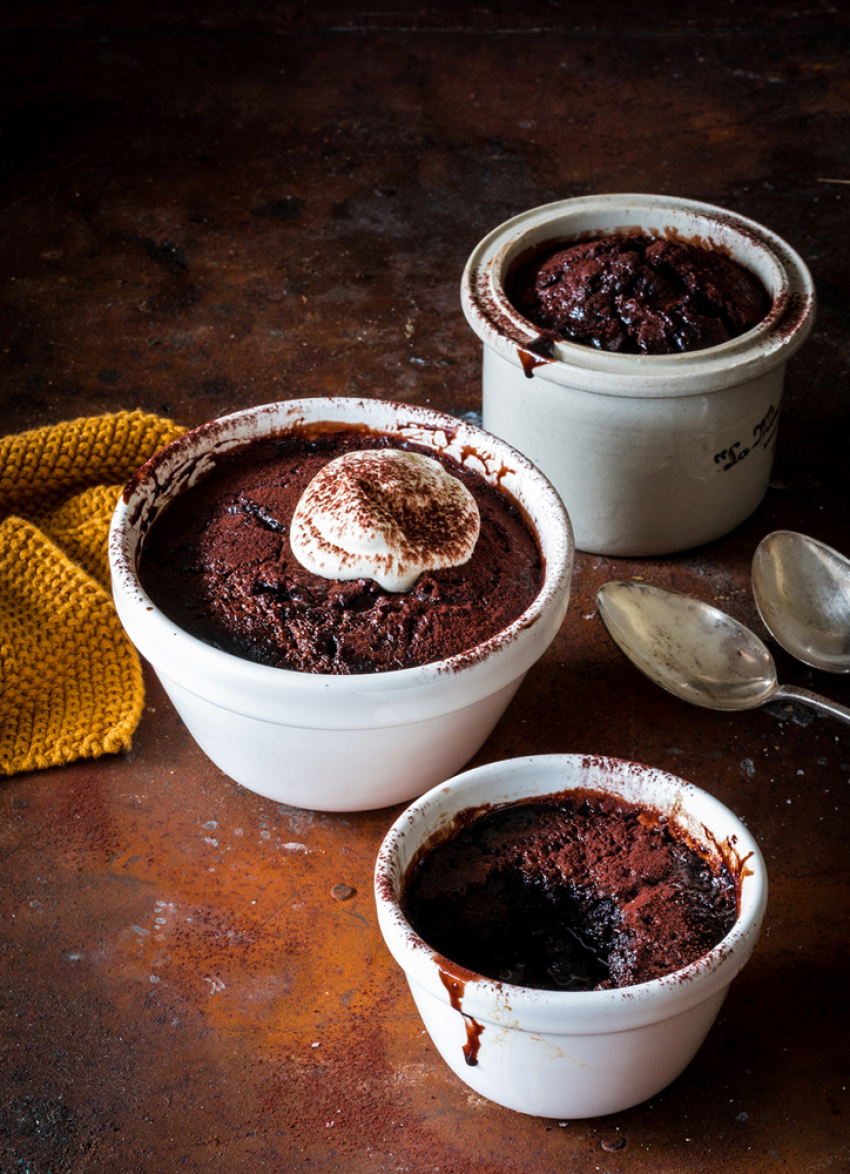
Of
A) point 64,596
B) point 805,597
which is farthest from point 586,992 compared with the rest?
point 64,596

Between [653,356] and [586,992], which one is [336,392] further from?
[586,992]

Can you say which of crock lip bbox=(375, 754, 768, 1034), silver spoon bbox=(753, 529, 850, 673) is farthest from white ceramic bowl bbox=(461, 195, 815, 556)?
crock lip bbox=(375, 754, 768, 1034)

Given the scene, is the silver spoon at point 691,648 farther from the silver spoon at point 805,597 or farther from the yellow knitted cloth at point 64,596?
the yellow knitted cloth at point 64,596

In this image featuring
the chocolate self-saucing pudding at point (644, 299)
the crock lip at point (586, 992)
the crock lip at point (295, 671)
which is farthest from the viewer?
the chocolate self-saucing pudding at point (644, 299)

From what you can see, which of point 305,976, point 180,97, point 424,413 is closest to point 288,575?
point 424,413

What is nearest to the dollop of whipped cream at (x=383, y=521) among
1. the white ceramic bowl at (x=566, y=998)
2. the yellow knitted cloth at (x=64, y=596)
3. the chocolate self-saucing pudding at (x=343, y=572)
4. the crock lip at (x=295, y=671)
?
the chocolate self-saucing pudding at (x=343, y=572)

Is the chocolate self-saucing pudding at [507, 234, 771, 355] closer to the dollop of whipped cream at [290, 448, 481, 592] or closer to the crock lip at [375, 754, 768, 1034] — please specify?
the dollop of whipped cream at [290, 448, 481, 592]
